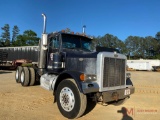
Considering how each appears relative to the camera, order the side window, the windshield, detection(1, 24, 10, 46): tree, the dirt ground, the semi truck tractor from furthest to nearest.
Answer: detection(1, 24, 10, 46): tree → the side window → the windshield → the dirt ground → the semi truck tractor

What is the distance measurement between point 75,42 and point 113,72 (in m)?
2.35

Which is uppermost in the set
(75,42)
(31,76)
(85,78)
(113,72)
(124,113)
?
(75,42)

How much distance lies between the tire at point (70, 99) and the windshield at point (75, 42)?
1873 millimetres

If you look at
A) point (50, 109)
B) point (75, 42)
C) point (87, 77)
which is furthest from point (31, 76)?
point (87, 77)

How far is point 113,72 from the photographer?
5.99 m

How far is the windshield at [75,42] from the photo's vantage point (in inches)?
298

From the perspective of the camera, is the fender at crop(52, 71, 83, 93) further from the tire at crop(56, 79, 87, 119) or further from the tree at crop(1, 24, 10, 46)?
the tree at crop(1, 24, 10, 46)

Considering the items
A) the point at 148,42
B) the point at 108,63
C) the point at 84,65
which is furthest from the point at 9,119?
the point at 148,42

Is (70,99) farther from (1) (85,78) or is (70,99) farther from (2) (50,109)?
(2) (50,109)

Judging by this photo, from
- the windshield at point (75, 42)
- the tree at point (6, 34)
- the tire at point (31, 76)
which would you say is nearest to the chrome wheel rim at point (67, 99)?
the windshield at point (75, 42)

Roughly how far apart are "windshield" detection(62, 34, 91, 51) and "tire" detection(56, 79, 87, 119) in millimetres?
1873

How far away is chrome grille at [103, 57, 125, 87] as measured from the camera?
19.0ft

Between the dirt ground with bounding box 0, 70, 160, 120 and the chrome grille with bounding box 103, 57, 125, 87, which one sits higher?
the chrome grille with bounding box 103, 57, 125, 87

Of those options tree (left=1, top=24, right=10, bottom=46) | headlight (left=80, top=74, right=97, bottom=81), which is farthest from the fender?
tree (left=1, top=24, right=10, bottom=46)
